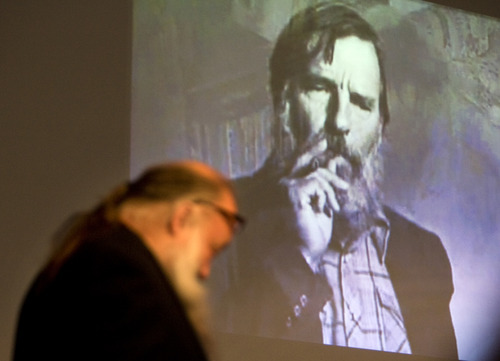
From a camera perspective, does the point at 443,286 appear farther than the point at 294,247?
Yes

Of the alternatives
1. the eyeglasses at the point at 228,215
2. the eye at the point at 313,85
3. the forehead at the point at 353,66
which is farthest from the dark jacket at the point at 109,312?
the forehead at the point at 353,66

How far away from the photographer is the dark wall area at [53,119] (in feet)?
9.66

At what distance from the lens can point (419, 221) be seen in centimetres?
349

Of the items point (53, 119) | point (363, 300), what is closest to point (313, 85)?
point (363, 300)

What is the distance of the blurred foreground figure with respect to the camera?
126cm

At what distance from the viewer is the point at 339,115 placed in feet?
11.4

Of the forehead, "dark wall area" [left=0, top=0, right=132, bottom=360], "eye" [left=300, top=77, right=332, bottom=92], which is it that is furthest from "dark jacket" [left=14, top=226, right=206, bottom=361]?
the forehead

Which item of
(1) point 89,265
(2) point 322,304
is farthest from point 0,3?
(1) point 89,265

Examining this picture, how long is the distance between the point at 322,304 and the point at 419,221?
1.80ft

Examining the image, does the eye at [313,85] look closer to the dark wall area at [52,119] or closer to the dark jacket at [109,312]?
the dark wall area at [52,119]

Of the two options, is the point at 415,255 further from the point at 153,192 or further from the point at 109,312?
the point at 109,312

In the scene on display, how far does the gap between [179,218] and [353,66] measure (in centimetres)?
228

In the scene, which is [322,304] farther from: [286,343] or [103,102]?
[103,102]

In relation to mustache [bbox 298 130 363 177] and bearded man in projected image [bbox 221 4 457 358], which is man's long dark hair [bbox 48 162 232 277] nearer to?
bearded man in projected image [bbox 221 4 457 358]
